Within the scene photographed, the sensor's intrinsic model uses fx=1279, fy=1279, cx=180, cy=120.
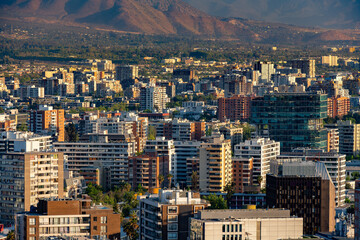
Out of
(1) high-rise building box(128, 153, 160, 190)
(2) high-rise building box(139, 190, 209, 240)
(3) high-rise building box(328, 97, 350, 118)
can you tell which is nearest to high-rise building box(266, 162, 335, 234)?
(2) high-rise building box(139, 190, 209, 240)

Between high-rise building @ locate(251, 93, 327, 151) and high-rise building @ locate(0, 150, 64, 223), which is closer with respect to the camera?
high-rise building @ locate(0, 150, 64, 223)

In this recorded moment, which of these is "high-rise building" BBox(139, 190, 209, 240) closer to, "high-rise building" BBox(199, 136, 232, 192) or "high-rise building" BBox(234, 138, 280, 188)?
"high-rise building" BBox(199, 136, 232, 192)

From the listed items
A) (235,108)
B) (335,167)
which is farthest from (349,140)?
(335,167)

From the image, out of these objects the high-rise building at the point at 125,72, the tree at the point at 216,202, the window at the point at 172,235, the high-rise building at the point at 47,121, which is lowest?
the tree at the point at 216,202

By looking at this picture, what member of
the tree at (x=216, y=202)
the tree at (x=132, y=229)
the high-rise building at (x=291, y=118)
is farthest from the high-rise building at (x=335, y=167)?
the tree at (x=132, y=229)

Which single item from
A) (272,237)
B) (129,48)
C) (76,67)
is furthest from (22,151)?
(129,48)

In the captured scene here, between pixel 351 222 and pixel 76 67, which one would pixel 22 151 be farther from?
pixel 76 67

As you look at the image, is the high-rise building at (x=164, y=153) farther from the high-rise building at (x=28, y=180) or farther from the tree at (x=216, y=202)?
the high-rise building at (x=28, y=180)
